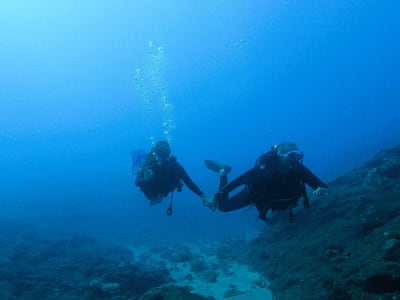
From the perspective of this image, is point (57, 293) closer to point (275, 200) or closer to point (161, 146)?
point (161, 146)

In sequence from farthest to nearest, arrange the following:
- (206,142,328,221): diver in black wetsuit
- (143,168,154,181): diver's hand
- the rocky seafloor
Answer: (143,168,154,181): diver's hand
(206,142,328,221): diver in black wetsuit
the rocky seafloor

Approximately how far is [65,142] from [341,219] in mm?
179706

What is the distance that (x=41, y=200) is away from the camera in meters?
46.1

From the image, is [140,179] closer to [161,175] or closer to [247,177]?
[161,175]

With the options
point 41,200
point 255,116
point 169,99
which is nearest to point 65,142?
point 169,99

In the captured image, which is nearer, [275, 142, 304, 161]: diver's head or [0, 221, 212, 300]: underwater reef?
[275, 142, 304, 161]: diver's head

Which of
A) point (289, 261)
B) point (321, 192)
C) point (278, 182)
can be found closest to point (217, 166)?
point (278, 182)

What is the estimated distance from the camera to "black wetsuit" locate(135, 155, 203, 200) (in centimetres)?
899

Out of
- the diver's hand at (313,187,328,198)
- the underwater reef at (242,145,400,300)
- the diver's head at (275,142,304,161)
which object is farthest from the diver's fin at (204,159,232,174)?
the underwater reef at (242,145,400,300)

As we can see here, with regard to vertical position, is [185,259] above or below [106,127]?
below

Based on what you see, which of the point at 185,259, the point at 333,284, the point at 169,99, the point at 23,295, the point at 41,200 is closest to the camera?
the point at 333,284

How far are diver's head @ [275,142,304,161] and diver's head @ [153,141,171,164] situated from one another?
121 inches

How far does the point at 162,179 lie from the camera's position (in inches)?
355

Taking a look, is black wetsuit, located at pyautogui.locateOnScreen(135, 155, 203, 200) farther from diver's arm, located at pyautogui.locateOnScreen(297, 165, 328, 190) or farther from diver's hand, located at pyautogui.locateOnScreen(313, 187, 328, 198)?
diver's hand, located at pyautogui.locateOnScreen(313, 187, 328, 198)
